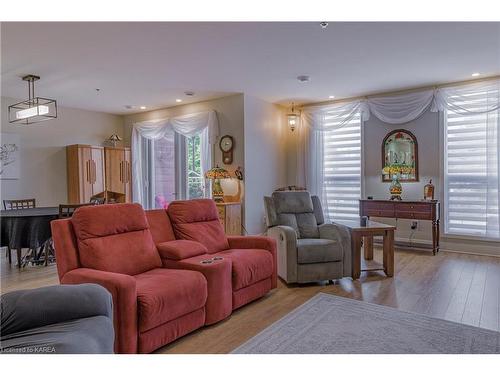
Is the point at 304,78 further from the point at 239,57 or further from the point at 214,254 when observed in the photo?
the point at 214,254

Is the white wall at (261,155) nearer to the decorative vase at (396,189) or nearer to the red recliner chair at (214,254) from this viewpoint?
the decorative vase at (396,189)

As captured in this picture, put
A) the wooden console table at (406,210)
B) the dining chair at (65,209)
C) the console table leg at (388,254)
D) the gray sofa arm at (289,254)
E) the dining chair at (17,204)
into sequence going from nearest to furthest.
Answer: the gray sofa arm at (289,254), the console table leg at (388,254), the dining chair at (65,209), the wooden console table at (406,210), the dining chair at (17,204)

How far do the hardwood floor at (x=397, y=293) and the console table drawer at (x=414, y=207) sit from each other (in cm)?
69

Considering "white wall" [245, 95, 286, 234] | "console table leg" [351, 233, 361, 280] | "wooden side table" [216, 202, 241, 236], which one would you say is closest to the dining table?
"wooden side table" [216, 202, 241, 236]

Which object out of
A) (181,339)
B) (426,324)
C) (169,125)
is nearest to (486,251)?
(426,324)

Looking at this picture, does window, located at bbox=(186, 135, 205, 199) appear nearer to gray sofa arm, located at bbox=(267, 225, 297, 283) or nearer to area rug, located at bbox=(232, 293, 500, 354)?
gray sofa arm, located at bbox=(267, 225, 297, 283)

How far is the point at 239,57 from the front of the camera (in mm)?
3922

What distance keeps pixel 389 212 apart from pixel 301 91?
2308mm

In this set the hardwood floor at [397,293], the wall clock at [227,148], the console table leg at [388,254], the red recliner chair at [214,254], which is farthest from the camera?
the wall clock at [227,148]

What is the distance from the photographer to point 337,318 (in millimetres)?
2746

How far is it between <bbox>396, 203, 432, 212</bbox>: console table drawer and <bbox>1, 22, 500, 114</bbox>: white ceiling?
70.0 inches

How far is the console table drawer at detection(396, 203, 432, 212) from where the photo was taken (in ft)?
16.1

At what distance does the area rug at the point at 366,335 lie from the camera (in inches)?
88.1

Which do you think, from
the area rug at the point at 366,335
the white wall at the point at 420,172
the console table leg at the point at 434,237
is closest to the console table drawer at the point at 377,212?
the white wall at the point at 420,172
